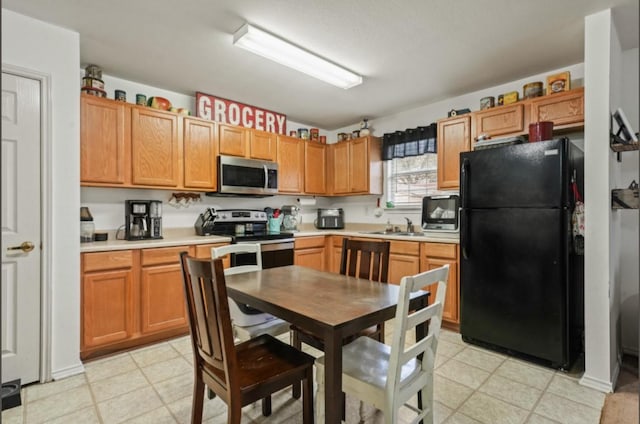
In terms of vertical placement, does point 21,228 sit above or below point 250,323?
above

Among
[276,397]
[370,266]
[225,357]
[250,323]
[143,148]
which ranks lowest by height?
[276,397]

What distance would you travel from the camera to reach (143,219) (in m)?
3.38

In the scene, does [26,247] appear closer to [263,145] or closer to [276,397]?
[276,397]

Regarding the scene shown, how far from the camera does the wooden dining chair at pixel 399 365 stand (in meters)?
1.58

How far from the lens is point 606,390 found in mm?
2336

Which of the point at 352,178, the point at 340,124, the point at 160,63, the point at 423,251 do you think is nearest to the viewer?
the point at 160,63

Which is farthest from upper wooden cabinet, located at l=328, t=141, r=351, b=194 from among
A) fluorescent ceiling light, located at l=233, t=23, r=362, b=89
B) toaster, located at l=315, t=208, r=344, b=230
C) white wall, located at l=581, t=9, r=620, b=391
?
white wall, located at l=581, t=9, r=620, b=391

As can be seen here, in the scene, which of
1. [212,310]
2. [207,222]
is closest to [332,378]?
[212,310]

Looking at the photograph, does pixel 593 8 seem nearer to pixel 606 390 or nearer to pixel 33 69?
pixel 606 390

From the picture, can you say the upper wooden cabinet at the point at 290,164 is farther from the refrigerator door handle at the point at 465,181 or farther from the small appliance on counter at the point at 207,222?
the refrigerator door handle at the point at 465,181

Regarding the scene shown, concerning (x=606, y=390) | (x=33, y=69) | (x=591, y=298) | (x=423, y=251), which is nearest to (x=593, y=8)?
(x=591, y=298)

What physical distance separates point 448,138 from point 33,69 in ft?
11.5

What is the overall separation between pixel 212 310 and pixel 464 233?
222 cm

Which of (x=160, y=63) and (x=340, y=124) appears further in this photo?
(x=340, y=124)
